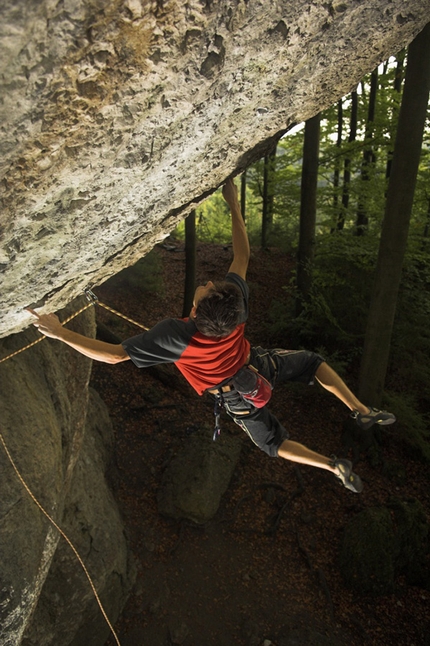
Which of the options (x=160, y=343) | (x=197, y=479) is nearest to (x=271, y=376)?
(x=160, y=343)

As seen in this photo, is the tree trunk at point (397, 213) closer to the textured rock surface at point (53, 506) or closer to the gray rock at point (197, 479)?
the gray rock at point (197, 479)

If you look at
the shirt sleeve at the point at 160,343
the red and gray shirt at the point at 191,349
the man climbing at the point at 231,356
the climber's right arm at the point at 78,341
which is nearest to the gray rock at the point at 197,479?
the man climbing at the point at 231,356

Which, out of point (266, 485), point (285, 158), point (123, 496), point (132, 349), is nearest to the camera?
point (132, 349)

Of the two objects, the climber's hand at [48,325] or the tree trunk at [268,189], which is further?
the tree trunk at [268,189]

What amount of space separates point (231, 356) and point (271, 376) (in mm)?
761

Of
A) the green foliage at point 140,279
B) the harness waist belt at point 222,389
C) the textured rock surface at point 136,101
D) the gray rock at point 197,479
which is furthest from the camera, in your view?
the green foliage at point 140,279

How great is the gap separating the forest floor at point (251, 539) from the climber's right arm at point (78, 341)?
538 centimetres


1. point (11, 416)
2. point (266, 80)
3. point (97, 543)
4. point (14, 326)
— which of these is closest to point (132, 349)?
point (14, 326)

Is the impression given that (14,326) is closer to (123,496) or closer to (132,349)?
(132,349)

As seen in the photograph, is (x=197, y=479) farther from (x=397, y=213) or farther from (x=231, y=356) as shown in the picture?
(x=397, y=213)

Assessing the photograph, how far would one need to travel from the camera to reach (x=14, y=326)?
3.93m

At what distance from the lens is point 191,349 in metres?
3.85

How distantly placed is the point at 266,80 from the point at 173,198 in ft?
3.94

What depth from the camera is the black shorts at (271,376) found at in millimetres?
4590
